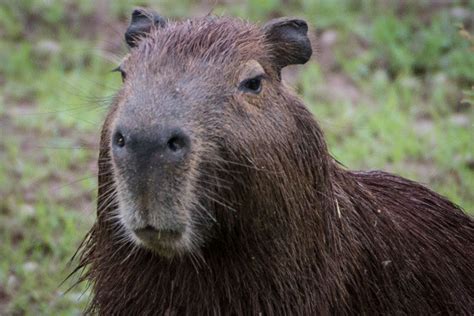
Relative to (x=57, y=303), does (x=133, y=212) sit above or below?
above

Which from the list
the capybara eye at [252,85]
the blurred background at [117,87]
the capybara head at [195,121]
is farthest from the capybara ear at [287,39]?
the blurred background at [117,87]

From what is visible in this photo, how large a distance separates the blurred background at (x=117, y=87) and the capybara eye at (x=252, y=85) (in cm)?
225

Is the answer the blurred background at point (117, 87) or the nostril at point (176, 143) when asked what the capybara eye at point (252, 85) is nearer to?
the nostril at point (176, 143)

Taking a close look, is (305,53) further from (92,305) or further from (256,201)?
(92,305)

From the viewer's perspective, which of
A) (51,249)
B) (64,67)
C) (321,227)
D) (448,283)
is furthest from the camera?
(64,67)

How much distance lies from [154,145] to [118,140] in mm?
→ 141

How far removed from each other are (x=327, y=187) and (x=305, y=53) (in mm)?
496

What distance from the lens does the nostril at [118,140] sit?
132 inches

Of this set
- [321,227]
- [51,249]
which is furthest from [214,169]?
[51,249]

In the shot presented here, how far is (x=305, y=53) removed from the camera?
13.1 feet

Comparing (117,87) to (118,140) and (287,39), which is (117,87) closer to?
(287,39)

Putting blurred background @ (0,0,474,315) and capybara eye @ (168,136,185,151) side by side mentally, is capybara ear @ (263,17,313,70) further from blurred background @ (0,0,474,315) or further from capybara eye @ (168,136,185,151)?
blurred background @ (0,0,474,315)

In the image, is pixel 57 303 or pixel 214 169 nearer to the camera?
pixel 214 169

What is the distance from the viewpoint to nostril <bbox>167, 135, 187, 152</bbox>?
3318 mm
